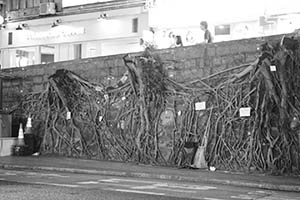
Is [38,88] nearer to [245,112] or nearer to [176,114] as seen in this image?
[176,114]

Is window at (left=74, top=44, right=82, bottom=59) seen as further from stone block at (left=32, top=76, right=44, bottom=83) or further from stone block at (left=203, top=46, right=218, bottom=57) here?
stone block at (left=203, top=46, right=218, bottom=57)

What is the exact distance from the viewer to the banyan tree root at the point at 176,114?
12422 mm

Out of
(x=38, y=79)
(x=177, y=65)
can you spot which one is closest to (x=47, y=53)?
(x=38, y=79)

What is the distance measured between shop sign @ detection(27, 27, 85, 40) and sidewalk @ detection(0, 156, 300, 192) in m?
8.47

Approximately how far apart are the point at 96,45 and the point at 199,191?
13.9 metres

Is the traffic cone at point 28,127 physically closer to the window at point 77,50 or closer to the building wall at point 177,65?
the building wall at point 177,65

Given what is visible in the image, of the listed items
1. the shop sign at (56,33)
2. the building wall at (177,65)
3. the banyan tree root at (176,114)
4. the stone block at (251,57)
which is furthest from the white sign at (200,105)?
the shop sign at (56,33)

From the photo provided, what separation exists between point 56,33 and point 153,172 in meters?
12.5

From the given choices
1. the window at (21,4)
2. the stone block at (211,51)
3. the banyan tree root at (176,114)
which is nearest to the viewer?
the banyan tree root at (176,114)

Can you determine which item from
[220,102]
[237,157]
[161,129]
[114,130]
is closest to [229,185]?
[237,157]

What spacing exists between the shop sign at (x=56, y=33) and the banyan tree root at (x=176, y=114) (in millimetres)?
5142

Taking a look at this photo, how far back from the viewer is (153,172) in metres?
12.4

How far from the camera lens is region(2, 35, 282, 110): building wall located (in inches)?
529

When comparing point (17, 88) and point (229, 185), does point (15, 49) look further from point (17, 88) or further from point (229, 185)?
point (229, 185)
